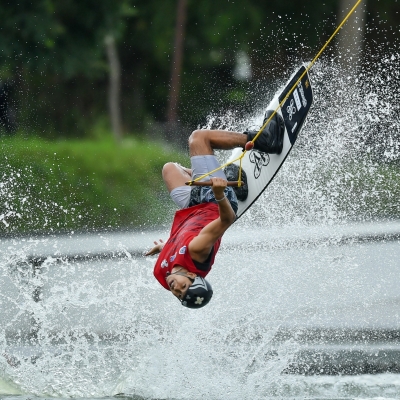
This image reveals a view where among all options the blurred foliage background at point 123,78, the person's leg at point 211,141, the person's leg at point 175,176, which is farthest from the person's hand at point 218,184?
the blurred foliage background at point 123,78

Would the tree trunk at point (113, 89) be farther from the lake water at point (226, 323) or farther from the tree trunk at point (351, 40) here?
the lake water at point (226, 323)

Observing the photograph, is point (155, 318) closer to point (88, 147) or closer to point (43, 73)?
point (88, 147)

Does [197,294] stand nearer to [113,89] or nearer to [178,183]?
[178,183]

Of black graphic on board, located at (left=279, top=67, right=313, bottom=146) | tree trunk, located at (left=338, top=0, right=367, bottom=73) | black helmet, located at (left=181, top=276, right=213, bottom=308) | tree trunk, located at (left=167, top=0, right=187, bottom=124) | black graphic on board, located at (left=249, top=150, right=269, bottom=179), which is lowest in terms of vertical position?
tree trunk, located at (left=167, top=0, right=187, bottom=124)

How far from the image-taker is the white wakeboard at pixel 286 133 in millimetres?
6742

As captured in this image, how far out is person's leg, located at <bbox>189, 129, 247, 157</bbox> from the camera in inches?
249

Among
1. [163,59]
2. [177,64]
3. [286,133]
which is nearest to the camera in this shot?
[286,133]

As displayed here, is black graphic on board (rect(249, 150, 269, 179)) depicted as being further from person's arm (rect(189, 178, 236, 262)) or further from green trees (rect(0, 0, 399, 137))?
green trees (rect(0, 0, 399, 137))

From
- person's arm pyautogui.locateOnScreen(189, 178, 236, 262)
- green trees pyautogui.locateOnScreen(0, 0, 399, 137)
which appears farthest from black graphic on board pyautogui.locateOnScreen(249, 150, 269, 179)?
green trees pyautogui.locateOnScreen(0, 0, 399, 137)

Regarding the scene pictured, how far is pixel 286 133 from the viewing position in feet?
22.1

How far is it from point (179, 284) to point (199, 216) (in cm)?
63

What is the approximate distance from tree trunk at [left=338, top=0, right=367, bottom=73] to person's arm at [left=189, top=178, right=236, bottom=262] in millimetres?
11701

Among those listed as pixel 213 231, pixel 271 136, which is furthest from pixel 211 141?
pixel 213 231

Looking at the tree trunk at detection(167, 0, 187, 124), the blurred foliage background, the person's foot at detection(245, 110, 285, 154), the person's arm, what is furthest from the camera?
the tree trunk at detection(167, 0, 187, 124)
